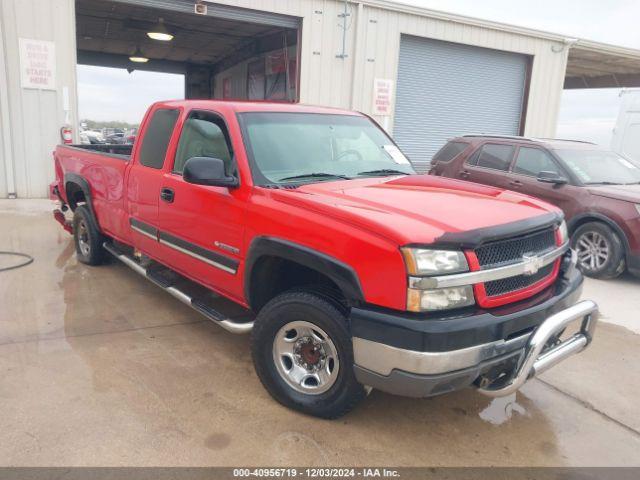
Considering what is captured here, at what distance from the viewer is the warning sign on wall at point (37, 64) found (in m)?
9.79

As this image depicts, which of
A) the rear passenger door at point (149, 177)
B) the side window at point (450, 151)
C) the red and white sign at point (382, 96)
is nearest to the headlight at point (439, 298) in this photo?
the rear passenger door at point (149, 177)

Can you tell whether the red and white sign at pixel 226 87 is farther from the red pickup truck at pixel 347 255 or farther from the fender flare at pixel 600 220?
the red pickup truck at pixel 347 255

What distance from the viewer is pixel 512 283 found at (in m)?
2.81

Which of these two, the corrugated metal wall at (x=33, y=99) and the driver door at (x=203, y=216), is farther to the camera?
the corrugated metal wall at (x=33, y=99)

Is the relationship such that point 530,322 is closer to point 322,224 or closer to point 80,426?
point 322,224

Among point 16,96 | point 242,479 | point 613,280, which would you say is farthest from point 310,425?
point 16,96

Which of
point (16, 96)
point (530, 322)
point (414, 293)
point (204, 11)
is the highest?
point (204, 11)

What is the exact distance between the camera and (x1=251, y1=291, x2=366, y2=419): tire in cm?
279

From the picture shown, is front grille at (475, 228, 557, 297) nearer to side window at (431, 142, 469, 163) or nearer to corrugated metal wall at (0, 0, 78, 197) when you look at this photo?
side window at (431, 142, 469, 163)

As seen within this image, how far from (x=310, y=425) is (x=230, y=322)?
856mm

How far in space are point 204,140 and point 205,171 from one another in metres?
0.78

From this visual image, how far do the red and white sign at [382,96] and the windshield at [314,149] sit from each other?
9024 millimetres

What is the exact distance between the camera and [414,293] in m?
2.47

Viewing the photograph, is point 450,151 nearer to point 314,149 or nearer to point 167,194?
point 314,149
